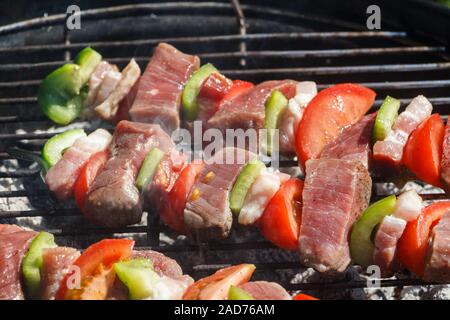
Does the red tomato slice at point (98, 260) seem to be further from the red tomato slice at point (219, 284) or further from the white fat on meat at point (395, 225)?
the white fat on meat at point (395, 225)

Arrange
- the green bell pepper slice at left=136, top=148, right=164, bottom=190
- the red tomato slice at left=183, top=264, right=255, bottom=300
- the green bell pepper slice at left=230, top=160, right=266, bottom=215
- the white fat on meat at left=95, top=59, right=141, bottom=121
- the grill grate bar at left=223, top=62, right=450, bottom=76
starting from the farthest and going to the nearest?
the grill grate bar at left=223, top=62, right=450, bottom=76, the white fat on meat at left=95, top=59, right=141, bottom=121, the green bell pepper slice at left=136, top=148, right=164, bottom=190, the green bell pepper slice at left=230, top=160, right=266, bottom=215, the red tomato slice at left=183, top=264, right=255, bottom=300

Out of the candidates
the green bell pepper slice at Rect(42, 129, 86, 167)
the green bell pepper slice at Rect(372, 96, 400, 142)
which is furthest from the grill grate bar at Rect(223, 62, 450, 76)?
the green bell pepper slice at Rect(42, 129, 86, 167)

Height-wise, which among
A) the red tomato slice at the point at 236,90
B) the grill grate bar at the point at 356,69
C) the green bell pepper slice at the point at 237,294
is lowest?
the green bell pepper slice at the point at 237,294

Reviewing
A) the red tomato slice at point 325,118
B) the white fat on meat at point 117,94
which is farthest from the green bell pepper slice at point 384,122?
the white fat on meat at point 117,94

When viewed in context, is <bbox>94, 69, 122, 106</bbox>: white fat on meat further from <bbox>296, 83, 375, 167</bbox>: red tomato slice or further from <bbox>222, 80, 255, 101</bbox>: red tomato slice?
<bbox>296, 83, 375, 167</bbox>: red tomato slice

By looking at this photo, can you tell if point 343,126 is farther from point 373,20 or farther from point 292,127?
point 373,20

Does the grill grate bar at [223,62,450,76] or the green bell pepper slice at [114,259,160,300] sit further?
the grill grate bar at [223,62,450,76]
